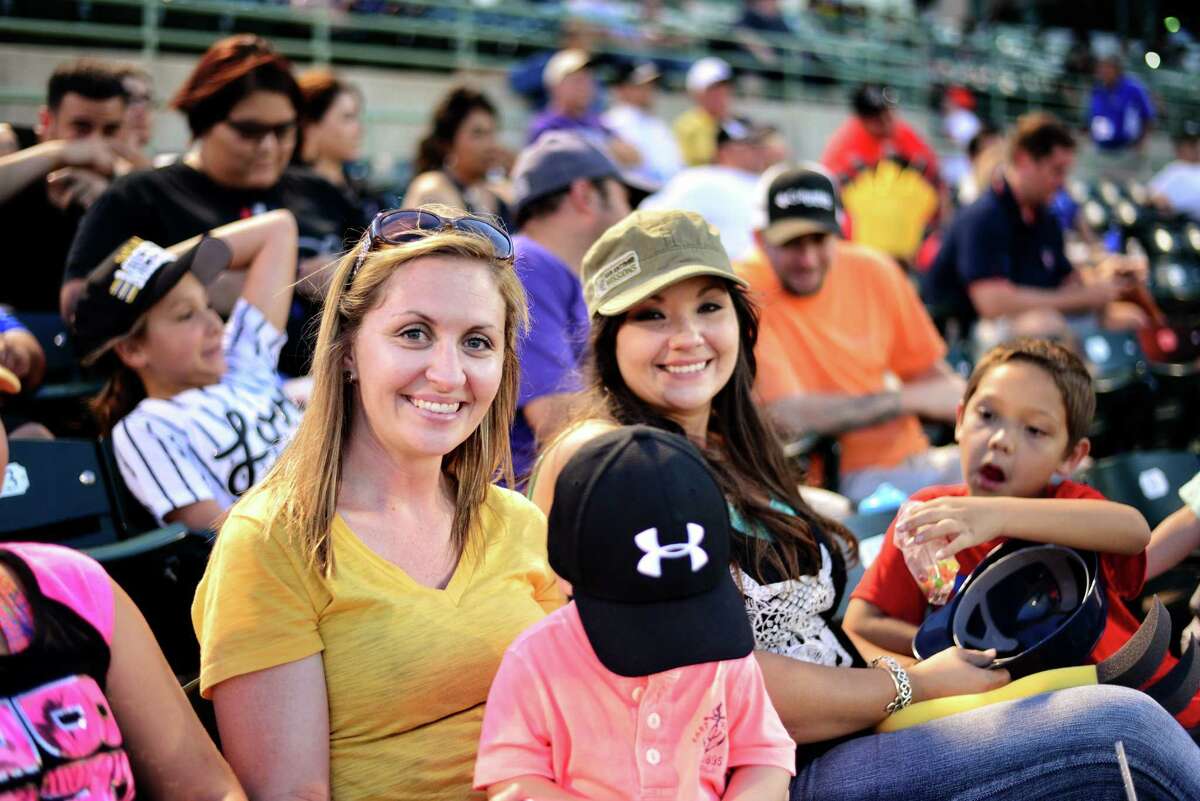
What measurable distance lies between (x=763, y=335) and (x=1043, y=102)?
12.0m

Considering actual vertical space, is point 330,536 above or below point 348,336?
below

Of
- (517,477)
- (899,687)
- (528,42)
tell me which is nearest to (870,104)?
(528,42)

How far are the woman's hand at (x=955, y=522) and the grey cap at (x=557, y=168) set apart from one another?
1894 millimetres

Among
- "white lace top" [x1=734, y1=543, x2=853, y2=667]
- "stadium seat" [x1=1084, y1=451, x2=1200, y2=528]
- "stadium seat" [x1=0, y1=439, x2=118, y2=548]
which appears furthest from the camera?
"stadium seat" [x1=1084, y1=451, x2=1200, y2=528]

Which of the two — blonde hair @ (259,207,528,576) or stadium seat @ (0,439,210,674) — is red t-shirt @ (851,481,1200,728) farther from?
stadium seat @ (0,439,210,674)

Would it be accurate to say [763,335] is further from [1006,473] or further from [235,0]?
[235,0]

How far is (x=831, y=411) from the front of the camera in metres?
4.04

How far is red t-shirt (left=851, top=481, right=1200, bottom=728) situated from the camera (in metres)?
2.40

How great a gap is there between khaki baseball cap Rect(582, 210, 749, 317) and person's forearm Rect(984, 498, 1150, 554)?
690 millimetres

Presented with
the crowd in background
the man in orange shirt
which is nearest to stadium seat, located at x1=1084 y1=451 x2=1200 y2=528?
the crowd in background

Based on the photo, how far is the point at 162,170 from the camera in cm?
377

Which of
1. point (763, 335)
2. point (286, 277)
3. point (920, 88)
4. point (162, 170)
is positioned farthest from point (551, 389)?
point (920, 88)

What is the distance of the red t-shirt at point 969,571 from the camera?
2.40 metres

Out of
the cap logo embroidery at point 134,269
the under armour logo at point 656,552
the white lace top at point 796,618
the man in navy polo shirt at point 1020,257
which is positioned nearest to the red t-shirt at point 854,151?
the man in navy polo shirt at point 1020,257
